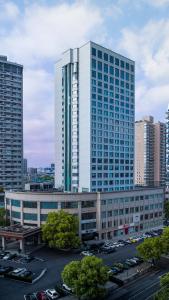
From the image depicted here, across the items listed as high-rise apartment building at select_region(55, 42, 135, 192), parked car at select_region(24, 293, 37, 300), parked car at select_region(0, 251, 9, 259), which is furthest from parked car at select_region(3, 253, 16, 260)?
high-rise apartment building at select_region(55, 42, 135, 192)

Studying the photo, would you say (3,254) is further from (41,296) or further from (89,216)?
(89,216)

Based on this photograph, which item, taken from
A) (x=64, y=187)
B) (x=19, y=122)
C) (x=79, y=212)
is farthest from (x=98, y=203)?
(x=19, y=122)

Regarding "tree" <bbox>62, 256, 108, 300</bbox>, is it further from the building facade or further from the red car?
the building facade

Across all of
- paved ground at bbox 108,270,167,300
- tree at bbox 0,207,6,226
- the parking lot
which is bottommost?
paved ground at bbox 108,270,167,300

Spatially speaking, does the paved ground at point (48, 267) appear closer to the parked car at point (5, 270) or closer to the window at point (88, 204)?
the parked car at point (5, 270)

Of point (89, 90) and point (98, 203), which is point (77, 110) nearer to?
point (89, 90)

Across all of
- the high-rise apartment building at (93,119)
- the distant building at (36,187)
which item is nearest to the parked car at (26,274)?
the distant building at (36,187)

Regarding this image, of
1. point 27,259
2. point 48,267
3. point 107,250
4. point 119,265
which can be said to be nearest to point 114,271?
point 119,265
